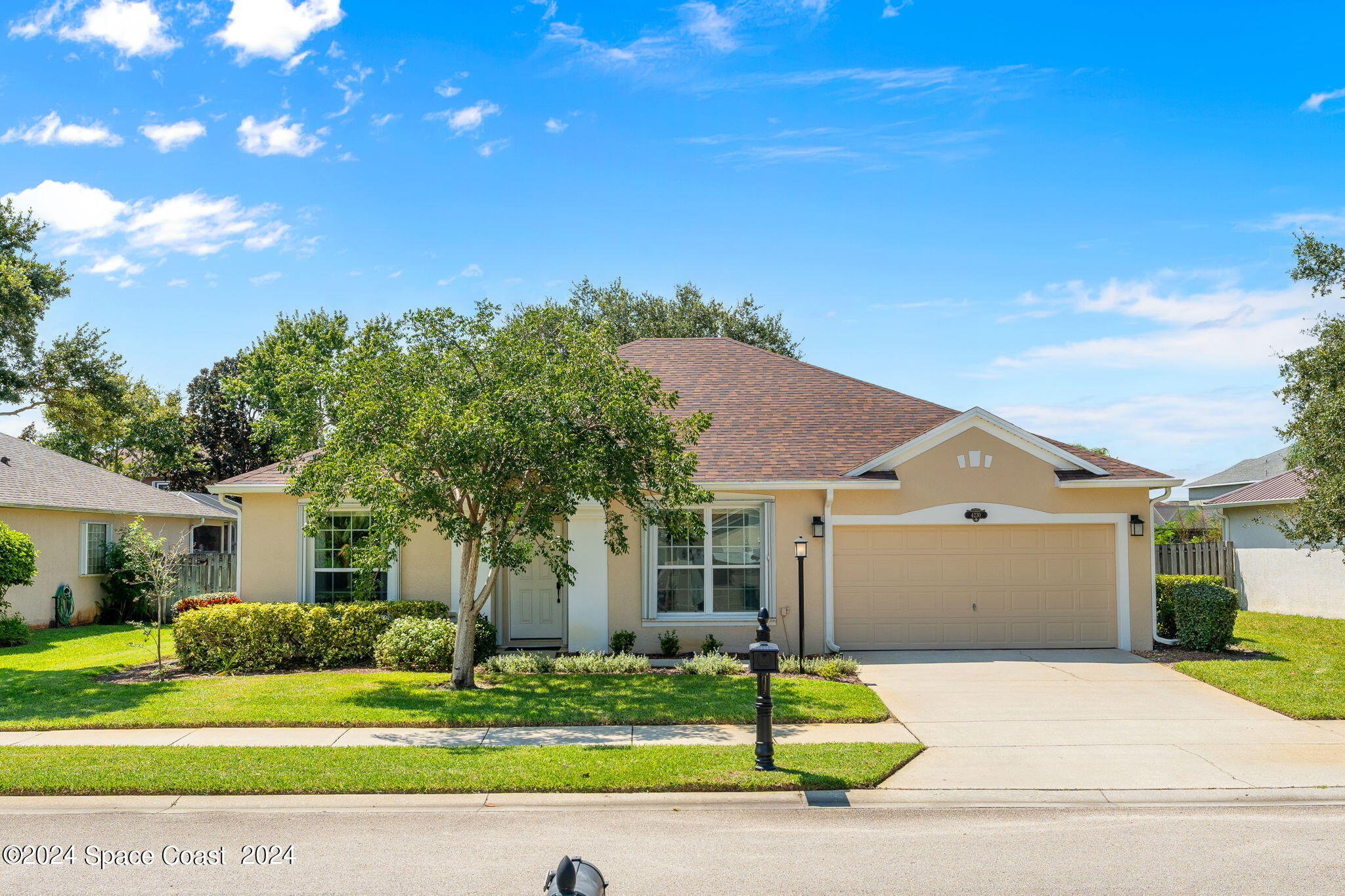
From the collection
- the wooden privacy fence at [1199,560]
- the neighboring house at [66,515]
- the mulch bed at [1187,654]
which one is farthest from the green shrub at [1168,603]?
the neighboring house at [66,515]

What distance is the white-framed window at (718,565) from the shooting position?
15.1 meters

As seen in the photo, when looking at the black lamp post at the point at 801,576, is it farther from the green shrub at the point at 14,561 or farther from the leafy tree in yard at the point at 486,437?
the green shrub at the point at 14,561

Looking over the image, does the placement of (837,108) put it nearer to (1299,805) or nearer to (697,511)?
(697,511)

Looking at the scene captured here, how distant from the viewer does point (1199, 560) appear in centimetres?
2252

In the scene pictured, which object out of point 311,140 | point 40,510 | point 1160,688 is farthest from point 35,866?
point 40,510

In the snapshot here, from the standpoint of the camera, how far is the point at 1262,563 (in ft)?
77.2

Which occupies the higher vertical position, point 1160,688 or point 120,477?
point 120,477

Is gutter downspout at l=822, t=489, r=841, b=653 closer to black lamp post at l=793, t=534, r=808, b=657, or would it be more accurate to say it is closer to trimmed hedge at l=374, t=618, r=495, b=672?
black lamp post at l=793, t=534, r=808, b=657

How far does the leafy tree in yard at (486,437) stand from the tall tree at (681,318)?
22.8 meters

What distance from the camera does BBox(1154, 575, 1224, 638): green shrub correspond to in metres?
16.2

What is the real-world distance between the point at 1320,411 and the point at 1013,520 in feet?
16.3

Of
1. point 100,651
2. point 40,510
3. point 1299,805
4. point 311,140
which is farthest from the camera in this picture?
point 40,510

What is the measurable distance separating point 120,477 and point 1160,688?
27626 millimetres

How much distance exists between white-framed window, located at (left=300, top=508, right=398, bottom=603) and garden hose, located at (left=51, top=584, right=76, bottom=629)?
363 inches
